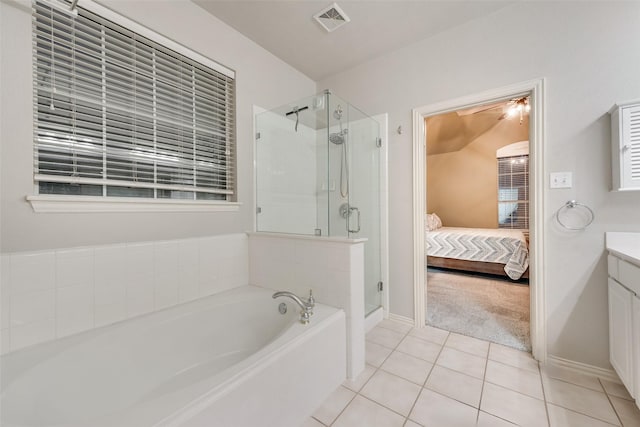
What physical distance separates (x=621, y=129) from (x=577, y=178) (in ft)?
1.08

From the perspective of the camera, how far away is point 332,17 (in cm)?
195

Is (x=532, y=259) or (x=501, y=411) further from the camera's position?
(x=532, y=259)

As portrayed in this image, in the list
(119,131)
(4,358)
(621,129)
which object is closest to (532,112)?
(621,129)

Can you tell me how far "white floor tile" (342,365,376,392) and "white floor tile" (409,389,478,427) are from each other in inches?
12.8

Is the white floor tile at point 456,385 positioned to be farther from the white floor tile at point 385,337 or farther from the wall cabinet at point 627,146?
the wall cabinet at point 627,146

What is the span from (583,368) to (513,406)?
0.75m

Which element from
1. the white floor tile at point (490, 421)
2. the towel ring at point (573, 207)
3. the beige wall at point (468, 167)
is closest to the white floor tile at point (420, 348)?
the white floor tile at point (490, 421)

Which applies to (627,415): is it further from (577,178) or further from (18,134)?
(18,134)

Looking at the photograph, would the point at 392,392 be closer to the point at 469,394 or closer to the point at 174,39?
the point at 469,394

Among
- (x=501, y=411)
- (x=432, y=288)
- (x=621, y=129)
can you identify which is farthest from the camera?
(x=432, y=288)

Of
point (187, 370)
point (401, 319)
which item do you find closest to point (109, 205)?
point (187, 370)

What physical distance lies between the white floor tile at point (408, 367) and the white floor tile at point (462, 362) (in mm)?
132

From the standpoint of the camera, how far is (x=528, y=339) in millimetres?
2043

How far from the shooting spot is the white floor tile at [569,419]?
1.25m
